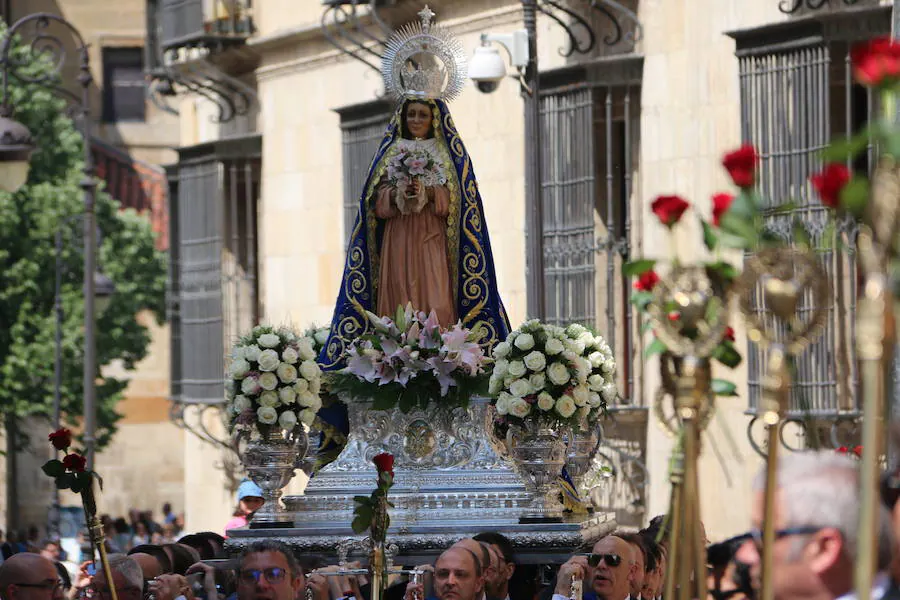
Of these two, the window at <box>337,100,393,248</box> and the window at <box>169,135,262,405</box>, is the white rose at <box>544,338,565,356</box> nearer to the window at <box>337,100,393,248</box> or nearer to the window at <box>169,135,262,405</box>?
the window at <box>337,100,393,248</box>

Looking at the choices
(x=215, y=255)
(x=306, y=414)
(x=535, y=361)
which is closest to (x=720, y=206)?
(x=535, y=361)

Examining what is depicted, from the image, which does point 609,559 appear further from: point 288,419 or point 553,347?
point 288,419

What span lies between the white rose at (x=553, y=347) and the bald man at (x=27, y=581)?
3134mm

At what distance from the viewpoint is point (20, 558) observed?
9.27 metres

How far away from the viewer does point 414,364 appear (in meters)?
11.6

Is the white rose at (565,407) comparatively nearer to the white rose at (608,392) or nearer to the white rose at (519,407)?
the white rose at (519,407)

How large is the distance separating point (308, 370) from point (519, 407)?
45.1 inches

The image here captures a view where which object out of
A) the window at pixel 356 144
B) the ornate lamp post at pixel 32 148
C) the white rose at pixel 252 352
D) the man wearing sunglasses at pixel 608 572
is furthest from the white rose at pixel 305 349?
the window at pixel 356 144

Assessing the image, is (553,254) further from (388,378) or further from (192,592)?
(192,592)

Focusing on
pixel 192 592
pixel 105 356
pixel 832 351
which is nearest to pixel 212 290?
pixel 105 356

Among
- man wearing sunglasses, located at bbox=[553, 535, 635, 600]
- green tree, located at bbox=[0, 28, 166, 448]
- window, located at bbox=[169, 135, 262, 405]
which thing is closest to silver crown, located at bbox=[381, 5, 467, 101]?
man wearing sunglasses, located at bbox=[553, 535, 635, 600]

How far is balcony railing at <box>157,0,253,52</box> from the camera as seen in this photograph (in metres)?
27.9

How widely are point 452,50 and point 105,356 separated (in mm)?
23968

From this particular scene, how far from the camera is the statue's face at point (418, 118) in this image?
12.0m
